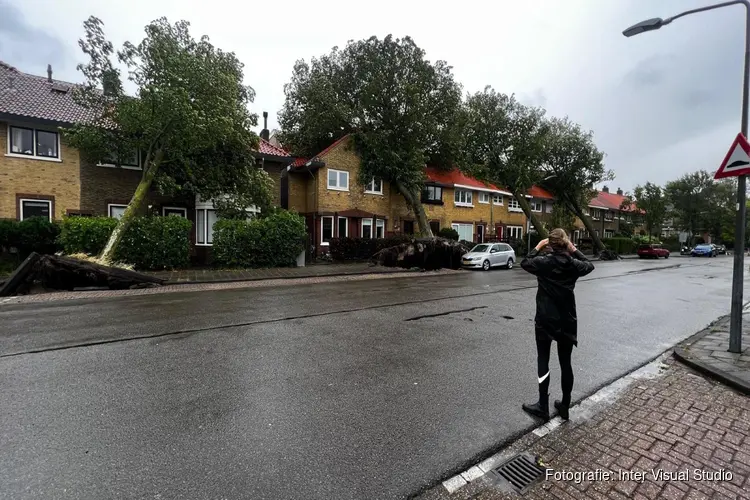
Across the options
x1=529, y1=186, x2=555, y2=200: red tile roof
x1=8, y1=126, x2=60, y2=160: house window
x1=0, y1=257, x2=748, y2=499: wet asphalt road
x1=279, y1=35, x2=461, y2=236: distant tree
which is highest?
x1=279, y1=35, x2=461, y2=236: distant tree

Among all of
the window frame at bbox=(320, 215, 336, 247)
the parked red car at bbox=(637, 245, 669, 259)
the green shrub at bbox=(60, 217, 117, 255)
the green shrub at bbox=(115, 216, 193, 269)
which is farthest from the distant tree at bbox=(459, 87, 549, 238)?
the green shrub at bbox=(60, 217, 117, 255)

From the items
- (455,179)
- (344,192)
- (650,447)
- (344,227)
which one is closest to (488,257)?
(344,227)

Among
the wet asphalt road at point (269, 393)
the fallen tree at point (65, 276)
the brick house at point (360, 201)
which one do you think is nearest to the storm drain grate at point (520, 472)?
the wet asphalt road at point (269, 393)

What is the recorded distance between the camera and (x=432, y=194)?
30812 mm

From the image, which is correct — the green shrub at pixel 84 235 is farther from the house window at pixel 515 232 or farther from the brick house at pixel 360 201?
the house window at pixel 515 232

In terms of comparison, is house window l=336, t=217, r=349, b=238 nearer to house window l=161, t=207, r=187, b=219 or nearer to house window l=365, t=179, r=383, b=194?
house window l=365, t=179, r=383, b=194

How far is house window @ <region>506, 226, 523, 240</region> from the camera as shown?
127ft

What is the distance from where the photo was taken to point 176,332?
21.1 feet

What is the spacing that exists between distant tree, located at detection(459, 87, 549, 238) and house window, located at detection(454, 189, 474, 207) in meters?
2.44

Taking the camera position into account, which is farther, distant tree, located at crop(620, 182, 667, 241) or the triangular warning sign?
distant tree, located at crop(620, 182, 667, 241)

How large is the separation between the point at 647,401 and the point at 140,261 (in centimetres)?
1652

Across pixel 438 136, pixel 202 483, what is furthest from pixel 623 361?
pixel 438 136

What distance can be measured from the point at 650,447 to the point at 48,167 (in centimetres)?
2149

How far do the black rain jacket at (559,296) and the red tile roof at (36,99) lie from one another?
19.5m
